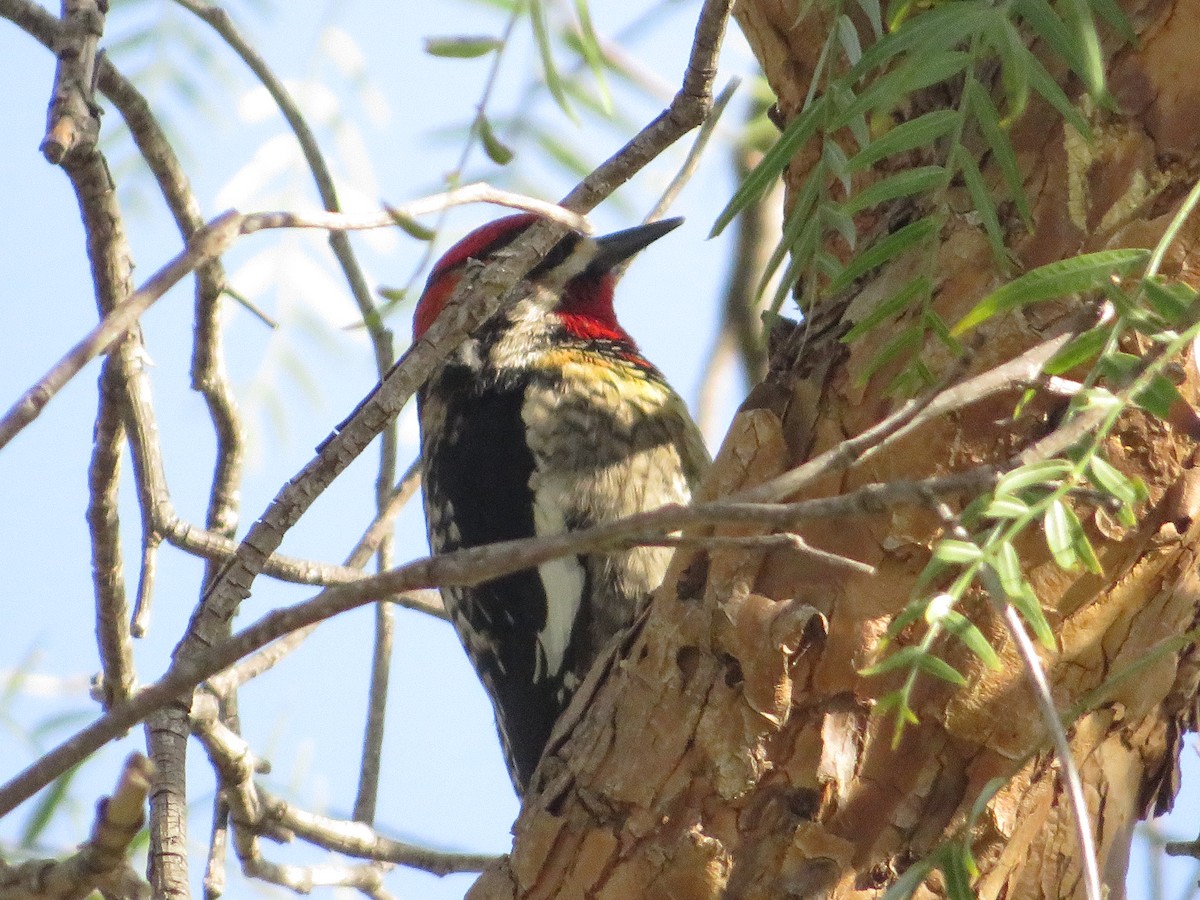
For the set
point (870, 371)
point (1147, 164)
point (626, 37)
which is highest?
point (626, 37)

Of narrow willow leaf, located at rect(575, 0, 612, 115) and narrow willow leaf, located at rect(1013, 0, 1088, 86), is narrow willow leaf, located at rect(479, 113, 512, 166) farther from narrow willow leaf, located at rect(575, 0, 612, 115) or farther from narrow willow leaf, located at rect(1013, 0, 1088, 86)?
narrow willow leaf, located at rect(1013, 0, 1088, 86)

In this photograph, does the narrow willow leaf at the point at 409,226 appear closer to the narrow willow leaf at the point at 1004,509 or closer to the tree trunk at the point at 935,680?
the tree trunk at the point at 935,680

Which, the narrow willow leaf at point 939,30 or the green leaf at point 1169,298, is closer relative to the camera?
the green leaf at point 1169,298

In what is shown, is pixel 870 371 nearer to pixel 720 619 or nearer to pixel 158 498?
pixel 720 619

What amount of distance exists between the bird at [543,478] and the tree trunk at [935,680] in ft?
2.63

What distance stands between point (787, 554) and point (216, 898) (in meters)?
1.10

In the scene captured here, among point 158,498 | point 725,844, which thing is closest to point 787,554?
point 725,844

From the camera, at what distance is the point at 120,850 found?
3.71 feet

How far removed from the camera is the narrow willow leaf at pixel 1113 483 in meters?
1.18

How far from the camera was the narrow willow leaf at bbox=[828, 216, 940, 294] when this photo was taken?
4.95ft

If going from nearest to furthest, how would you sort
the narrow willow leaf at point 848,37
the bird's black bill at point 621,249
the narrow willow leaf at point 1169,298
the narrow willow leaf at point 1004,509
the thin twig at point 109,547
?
→ 1. the narrow willow leaf at point 1004,509
2. the narrow willow leaf at point 1169,298
3. the narrow willow leaf at point 848,37
4. the thin twig at point 109,547
5. the bird's black bill at point 621,249

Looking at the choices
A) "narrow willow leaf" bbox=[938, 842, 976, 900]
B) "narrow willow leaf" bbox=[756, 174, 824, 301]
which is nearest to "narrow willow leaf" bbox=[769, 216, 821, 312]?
"narrow willow leaf" bbox=[756, 174, 824, 301]

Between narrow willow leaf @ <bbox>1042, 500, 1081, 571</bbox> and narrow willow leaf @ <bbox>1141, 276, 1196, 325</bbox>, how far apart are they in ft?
0.68

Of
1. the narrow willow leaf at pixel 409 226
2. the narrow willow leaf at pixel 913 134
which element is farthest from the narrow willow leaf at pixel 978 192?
the narrow willow leaf at pixel 409 226
